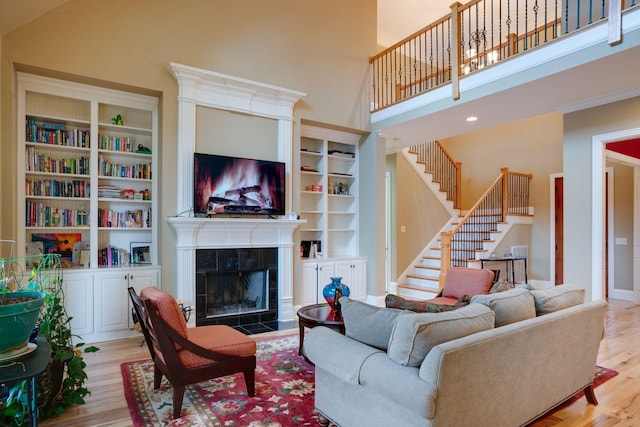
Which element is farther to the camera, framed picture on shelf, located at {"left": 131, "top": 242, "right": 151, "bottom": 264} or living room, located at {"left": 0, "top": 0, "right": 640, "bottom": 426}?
framed picture on shelf, located at {"left": 131, "top": 242, "right": 151, "bottom": 264}

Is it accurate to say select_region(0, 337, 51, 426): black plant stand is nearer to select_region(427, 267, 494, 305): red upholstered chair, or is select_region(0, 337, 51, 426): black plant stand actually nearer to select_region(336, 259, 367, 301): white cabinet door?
select_region(427, 267, 494, 305): red upholstered chair

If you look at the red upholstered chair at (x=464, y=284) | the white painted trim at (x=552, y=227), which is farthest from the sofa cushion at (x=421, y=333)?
the white painted trim at (x=552, y=227)

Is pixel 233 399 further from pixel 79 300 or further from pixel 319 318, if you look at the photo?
pixel 79 300

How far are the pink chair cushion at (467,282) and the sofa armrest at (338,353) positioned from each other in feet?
8.60

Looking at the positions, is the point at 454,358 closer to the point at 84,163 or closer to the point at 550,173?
the point at 84,163

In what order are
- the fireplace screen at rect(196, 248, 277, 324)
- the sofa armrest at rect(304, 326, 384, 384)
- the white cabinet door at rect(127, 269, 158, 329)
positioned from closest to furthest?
the sofa armrest at rect(304, 326, 384, 384), the white cabinet door at rect(127, 269, 158, 329), the fireplace screen at rect(196, 248, 277, 324)

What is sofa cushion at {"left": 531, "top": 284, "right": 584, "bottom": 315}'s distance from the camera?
8.39 feet

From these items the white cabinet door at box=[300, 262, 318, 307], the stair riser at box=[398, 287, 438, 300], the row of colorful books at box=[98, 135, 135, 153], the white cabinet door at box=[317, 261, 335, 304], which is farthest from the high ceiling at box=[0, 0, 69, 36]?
the stair riser at box=[398, 287, 438, 300]

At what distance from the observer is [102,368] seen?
3.44 m

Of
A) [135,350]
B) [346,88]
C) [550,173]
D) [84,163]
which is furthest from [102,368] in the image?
[550,173]

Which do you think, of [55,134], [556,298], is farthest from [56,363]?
[556,298]

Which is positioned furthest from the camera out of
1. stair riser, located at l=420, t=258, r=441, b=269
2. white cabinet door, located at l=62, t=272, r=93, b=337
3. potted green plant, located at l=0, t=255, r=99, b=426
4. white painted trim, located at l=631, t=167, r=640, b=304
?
stair riser, located at l=420, t=258, r=441, b=269

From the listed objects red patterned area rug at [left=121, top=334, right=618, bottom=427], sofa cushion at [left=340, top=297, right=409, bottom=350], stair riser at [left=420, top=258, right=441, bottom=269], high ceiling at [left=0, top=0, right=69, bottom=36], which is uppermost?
high ceiling at [left=0, top=0, right=69, bottom=36]

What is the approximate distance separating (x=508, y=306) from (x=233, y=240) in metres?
3.41
